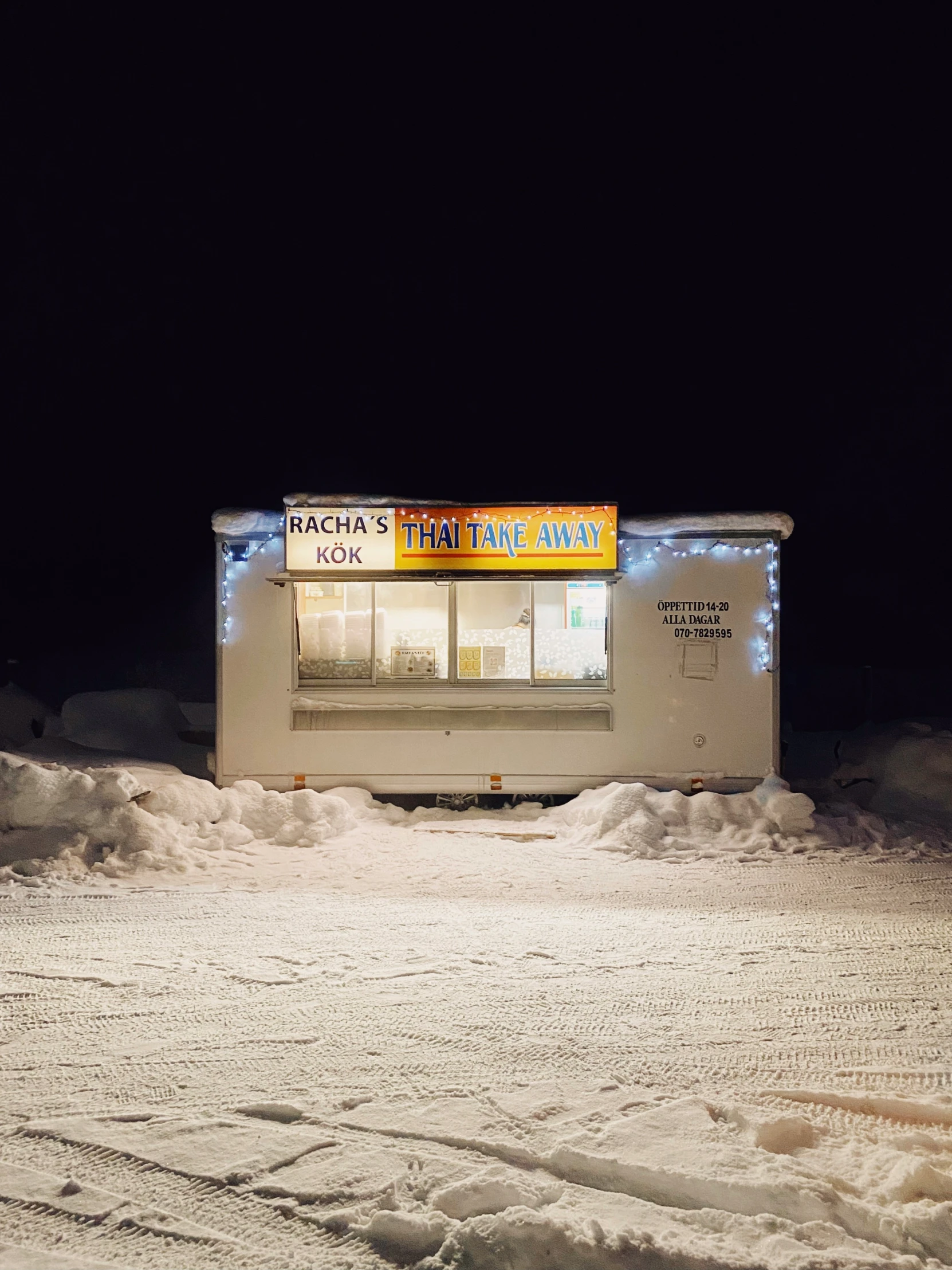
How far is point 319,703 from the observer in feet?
30.8

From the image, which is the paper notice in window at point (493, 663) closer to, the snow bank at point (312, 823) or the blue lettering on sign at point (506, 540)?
the blue lettering on sign at point (506, 540)

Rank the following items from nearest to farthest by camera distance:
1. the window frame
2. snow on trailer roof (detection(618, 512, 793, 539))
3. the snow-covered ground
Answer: the snow-covered ground → snow on trailer roof (detection(618, 512, 793, 539)) → the window frame

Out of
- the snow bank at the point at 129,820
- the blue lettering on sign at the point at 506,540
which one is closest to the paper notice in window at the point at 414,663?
the blue lettering on sign at the point at 506,540

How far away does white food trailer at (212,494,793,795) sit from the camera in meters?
9.24

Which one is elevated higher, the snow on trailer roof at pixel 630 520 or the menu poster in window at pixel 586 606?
the snow on trailer roof at pixel 630 520

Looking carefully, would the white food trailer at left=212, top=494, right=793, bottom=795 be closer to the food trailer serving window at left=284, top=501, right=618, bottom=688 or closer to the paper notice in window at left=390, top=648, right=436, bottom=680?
the food trailer serving window at left=284, top=501, right=618, bottom=688

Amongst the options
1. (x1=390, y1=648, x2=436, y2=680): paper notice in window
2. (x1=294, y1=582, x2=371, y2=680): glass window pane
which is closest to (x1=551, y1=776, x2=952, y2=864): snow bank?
(x1=390, y1=648, x2=436, y2=680): paper notice in window

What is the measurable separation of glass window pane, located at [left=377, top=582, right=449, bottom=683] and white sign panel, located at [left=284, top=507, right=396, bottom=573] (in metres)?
0.44

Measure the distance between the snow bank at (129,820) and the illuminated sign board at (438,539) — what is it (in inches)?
101

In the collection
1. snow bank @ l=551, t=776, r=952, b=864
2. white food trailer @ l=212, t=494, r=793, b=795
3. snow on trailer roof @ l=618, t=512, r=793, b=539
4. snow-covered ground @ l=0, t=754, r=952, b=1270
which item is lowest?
snow-covered ground @ l=0, t=754, r=952, b=1270

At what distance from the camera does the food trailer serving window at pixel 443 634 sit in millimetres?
9641

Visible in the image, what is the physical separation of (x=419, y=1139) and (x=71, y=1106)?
139cm

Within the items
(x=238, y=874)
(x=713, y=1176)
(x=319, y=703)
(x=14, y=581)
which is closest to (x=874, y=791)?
(x=319, y=703)

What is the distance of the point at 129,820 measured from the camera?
24.0 feet
